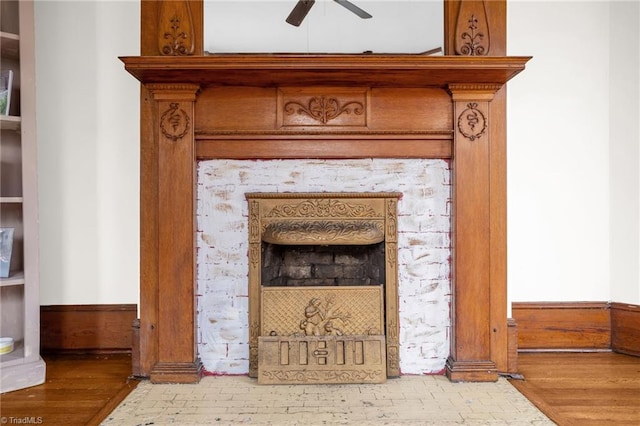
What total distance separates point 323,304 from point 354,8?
1633 millimetres

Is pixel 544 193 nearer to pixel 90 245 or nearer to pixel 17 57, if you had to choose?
pixel 90 245

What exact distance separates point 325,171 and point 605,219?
73.3 inches

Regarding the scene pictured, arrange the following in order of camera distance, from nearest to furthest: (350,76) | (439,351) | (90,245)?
(350,76) → (439,351) → (90,245)

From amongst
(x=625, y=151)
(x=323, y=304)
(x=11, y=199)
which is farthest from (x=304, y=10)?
(x=625, y=151)

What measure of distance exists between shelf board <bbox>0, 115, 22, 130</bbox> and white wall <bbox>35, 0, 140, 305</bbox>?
1.31 ft

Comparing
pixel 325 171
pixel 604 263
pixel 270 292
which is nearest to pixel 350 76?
pixel 325 171

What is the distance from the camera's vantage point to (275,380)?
2.32 metres

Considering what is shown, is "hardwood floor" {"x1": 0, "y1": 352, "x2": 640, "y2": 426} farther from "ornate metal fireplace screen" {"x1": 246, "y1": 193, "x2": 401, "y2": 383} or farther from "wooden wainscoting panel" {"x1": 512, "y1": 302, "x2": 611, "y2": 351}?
"ornate metal fireplace screen" {"x1": 246, "y1": 193, "x2": 401, "y2": 383}

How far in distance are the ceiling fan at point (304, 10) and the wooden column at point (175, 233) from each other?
709 mm

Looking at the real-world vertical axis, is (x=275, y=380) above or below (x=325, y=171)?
below

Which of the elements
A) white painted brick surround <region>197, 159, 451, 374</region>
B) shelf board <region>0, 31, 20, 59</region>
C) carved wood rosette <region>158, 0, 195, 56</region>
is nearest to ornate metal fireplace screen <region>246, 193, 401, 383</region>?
white painted brick surround <region>197, 159, 451, 374</region>

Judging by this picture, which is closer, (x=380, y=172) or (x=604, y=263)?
(x=380, y=172)

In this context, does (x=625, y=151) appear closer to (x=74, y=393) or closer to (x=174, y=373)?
(x=174, y=373)

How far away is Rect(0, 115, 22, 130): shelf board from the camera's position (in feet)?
7.62
